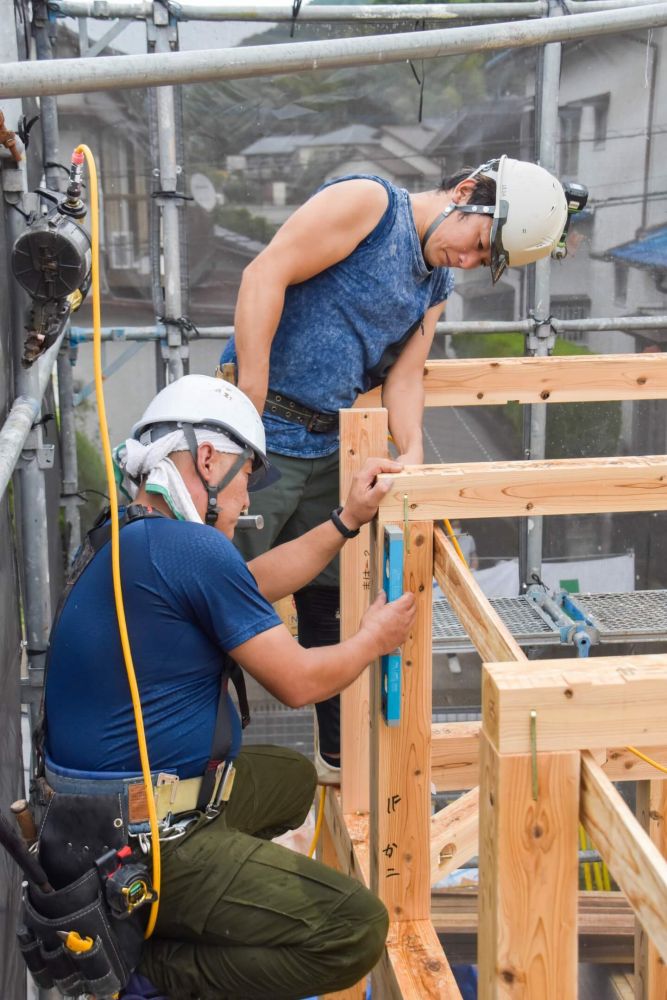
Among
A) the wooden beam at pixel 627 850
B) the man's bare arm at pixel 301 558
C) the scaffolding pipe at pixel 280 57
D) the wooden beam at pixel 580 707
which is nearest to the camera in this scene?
the wooden beam at pixel 627 850

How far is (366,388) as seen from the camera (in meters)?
3.40

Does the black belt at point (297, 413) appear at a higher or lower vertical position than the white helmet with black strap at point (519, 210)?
lower

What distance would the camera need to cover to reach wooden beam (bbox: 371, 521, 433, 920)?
101 inches

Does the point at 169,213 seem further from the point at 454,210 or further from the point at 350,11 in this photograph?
the point at 454,210

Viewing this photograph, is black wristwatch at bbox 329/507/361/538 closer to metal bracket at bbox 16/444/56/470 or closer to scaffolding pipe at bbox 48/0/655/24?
metal bracket at bbox 16/444/56/470

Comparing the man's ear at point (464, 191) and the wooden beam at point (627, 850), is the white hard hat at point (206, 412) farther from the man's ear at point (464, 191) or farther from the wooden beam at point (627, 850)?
the wooden beam at point (627, 850)

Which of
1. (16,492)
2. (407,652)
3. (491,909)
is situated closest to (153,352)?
(16,492)

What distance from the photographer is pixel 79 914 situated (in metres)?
2.24

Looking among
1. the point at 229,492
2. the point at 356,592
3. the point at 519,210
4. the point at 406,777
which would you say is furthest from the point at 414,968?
the point at 519,210

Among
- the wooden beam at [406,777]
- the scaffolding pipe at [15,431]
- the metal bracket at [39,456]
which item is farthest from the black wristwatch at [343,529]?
the metal bracket at [39,456]

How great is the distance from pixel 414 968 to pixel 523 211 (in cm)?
193

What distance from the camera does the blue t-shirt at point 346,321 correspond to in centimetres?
308

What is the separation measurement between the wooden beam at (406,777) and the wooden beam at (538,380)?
42.2 inches

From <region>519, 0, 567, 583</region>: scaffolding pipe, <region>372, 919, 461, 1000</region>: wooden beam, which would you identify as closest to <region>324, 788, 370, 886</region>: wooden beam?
<region>372, 919, 461, 1000</region>: wooden beam
